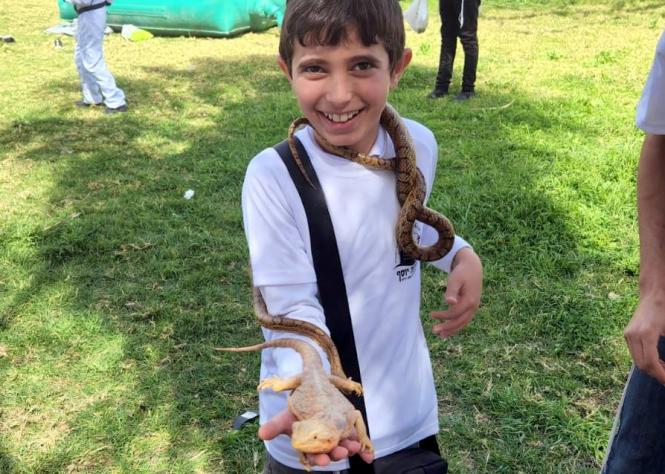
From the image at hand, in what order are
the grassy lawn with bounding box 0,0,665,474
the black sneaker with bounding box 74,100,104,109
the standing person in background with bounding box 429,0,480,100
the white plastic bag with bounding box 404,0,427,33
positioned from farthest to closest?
the white plastic bag with bounding box 404,0,427,33 → the black sneaker with bounding box 74,100,104,109 → the standing person in background with bounding box 429,0,480,100 → the grassy lawn with bounding box 0,0,665,474

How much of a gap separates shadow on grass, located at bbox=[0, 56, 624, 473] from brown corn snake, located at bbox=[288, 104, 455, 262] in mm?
1910

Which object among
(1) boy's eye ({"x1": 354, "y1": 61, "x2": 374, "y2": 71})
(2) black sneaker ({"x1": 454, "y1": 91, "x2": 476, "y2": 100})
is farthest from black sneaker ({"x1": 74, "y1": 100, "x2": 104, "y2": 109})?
(1) boy's eye ({"x1": 354, "y1": 61, "x2": 374, "y2": 71})

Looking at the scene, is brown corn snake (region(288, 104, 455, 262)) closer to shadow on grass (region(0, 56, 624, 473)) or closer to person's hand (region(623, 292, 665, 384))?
person's hand (region(623, 292, 665, 384))

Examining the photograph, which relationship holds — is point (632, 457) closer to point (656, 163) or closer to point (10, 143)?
point (656, 163)

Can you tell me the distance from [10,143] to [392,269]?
671 centimetres

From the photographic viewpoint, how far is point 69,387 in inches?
149

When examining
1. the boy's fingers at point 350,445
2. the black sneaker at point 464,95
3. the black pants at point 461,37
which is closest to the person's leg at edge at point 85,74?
the black pants at point 461,37

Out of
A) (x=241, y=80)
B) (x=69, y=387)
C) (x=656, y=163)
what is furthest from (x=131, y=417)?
(x=241, y=80)

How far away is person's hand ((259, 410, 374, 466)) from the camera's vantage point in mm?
1332

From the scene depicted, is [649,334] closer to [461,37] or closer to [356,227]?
[356,227]

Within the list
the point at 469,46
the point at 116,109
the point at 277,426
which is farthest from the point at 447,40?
the point at 277,426

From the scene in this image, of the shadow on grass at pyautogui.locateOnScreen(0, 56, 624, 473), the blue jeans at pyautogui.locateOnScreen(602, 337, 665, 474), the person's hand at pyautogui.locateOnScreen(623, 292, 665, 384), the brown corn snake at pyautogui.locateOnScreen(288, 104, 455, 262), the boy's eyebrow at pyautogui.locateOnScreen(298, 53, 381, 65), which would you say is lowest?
the shadow on grass at pyautogui.locateOnScreen(0, 56, 624, 473)

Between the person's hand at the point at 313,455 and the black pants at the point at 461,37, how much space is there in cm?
733

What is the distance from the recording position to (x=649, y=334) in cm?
192
